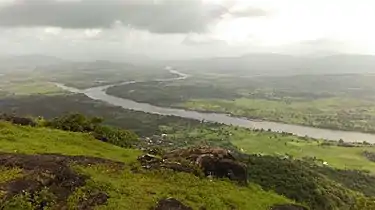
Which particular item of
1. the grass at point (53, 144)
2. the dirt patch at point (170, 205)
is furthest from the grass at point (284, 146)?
the dirt patch at point (170, 205)

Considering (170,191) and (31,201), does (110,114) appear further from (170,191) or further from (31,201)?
(31,201)

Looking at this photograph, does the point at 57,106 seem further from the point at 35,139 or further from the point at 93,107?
the point at 35,139

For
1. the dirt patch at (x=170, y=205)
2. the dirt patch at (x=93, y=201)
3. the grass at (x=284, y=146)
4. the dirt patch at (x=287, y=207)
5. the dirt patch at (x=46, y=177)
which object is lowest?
the grass at (x=284, y=146)

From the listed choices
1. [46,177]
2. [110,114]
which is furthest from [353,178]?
[110,114]

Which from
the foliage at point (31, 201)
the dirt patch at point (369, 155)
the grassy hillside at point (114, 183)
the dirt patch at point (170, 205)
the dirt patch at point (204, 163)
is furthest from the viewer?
the dirt patch at point (369, 155)

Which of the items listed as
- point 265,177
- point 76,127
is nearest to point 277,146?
point 265,177

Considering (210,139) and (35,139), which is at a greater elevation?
(35,139)

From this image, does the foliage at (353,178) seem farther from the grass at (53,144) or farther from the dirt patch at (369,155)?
the grass at (53,144)
